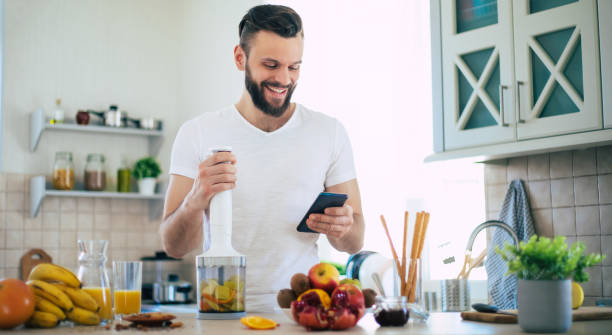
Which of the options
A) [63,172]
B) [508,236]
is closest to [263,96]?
[508,236]

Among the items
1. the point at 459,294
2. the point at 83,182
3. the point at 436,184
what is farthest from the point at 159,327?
→ the point at 83,182

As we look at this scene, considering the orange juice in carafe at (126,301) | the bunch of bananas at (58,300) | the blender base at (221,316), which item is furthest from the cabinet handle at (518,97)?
the bunch of bananas at (58,300)

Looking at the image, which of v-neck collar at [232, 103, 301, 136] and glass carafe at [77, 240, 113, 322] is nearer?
glass carafe at [77, 240, 113, 322]

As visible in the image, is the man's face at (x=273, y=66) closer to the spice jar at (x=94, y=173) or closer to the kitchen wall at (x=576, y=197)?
the kitchen wall at (x=576, y=197)

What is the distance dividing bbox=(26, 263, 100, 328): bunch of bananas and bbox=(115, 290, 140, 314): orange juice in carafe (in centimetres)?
18

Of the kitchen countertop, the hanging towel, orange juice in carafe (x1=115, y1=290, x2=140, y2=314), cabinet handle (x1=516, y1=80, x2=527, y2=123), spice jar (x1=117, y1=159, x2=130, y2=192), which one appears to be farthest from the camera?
spice jar (x1=117, y1=159, x2=130, y2=192)

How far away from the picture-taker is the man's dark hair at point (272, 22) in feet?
6.75

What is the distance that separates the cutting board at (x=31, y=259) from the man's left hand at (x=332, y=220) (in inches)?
125

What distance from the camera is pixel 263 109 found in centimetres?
214

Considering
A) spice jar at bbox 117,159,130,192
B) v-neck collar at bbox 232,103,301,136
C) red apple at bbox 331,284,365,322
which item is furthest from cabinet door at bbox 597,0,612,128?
spice jar at bbox 117,159,130,192

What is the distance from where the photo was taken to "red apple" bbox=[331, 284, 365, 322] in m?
1.32

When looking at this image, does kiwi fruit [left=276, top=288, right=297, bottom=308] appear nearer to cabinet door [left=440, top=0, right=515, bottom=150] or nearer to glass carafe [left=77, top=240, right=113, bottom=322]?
glass carafe [left=77, top=240, right=113, bottom=322]

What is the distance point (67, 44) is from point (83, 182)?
101 cm

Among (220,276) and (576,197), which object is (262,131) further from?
(576,197)
